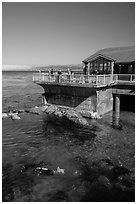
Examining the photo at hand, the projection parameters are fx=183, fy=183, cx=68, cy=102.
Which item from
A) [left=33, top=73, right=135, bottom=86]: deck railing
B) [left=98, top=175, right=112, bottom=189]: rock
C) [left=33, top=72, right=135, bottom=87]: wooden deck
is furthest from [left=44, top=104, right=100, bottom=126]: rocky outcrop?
[left=98, top=175, right=112, bottom=189]: rock

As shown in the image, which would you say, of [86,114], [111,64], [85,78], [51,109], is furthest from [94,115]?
[111,64]

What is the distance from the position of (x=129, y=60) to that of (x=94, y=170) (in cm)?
1719

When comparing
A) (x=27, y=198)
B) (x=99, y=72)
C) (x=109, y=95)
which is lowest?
(x=27, y=198)

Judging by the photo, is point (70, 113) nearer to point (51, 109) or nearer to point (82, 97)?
point (82, 97)

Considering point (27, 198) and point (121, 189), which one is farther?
point (121, 189)

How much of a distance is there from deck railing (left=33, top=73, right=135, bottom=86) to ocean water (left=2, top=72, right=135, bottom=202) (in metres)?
4.52

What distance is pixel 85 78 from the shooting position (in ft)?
70.2

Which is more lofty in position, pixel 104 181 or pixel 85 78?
pixel 85 78

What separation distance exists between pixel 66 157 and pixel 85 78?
11.1 meters

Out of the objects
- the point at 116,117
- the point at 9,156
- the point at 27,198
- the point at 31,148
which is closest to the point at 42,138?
the point at 31,148

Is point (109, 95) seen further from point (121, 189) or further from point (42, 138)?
point (121, 189)

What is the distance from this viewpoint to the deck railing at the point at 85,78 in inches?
805

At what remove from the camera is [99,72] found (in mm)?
26453

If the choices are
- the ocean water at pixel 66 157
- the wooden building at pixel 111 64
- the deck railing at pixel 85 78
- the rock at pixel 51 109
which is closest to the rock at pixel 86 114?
the ocean water at pixel 66 157
